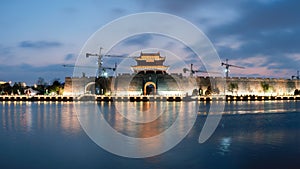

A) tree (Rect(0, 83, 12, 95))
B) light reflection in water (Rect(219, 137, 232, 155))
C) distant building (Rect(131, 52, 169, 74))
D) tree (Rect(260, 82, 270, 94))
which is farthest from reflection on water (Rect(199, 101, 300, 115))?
tree (Rect(0, 83, 12, 95))

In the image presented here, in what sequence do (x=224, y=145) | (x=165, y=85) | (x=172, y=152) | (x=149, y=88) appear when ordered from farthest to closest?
→ (x=149, y=88) → (x=165, y=85) → (x=224, y=145) → (x=172, y=152)

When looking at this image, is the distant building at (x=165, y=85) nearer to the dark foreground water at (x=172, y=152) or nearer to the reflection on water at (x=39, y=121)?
the reflection on water at (x=39, y=121)

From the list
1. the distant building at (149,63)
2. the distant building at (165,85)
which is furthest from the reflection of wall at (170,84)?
the distant building at (149,63)

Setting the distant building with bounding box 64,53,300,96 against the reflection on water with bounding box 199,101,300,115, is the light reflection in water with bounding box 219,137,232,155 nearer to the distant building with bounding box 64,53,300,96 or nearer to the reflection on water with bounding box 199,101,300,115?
the reflection on water with bounding box 199,101,300,115

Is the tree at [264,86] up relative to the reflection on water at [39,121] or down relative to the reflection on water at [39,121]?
up

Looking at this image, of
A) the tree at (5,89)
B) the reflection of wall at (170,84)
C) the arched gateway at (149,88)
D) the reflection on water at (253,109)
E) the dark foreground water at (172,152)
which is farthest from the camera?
the tree at (5,89)

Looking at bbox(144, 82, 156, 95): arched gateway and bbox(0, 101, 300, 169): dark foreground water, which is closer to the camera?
bbox(0, 101, 300, 169): dark foreground water

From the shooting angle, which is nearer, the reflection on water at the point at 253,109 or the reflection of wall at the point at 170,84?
the reflection on water at the point at 253,109

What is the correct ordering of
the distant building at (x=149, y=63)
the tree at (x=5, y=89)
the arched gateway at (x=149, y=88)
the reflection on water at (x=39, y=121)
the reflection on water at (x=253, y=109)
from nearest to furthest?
the reflection on water at (x=39, y=121) < the reflection on water at (x=253, y=109) < the arched gateway at (x=149, y=88) < the distant building at (x=149, y=63) < the tree at (x=5, y=89)

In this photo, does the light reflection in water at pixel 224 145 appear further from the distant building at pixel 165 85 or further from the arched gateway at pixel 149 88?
the arched gateway at pixel 149 88

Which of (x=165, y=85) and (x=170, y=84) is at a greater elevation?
(x=170, y=84)

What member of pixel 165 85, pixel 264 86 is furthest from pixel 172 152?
pixel 264 86

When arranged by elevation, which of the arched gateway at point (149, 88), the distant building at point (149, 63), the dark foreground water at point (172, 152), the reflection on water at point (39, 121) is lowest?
the dark foreground water at point (172, 152)

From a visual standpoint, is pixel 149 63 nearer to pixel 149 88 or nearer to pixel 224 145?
pixel 149 88
